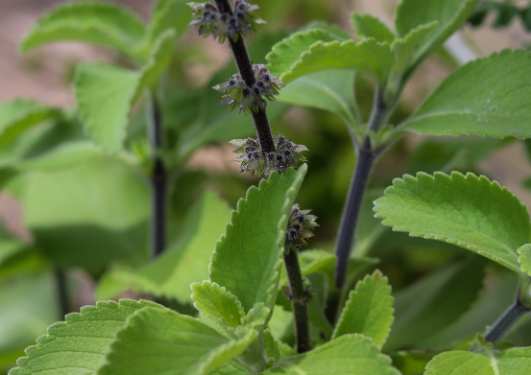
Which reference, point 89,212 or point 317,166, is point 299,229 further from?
point 317,166

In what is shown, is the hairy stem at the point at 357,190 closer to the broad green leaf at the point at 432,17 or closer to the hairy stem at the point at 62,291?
the broad green leaf at the point at 432,17

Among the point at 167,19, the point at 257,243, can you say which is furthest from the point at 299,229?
the point at 167,19

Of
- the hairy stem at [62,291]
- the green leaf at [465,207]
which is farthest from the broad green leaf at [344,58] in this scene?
the hairy stem at [62,291]

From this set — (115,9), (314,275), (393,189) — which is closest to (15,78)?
(115,9)

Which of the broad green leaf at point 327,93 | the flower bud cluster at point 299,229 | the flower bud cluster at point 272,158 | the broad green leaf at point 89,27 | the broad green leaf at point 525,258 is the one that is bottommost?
the broad green leaf at point 525,258

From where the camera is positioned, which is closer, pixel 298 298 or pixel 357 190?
pixel 298 298

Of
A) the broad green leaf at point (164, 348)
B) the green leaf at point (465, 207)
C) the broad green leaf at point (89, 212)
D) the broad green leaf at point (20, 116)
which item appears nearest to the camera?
the broad green leaf at point (164, 348)
